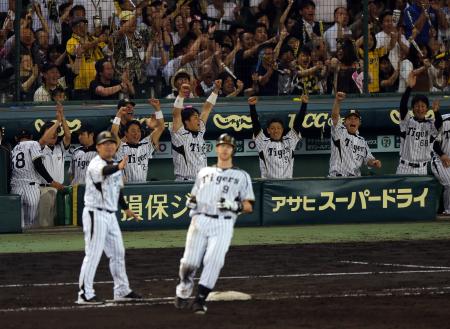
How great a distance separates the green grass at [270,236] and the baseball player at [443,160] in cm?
72

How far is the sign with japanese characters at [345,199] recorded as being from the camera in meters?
19.6

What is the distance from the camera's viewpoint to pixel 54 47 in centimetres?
2014

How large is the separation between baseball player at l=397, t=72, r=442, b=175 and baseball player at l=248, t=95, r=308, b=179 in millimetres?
1830

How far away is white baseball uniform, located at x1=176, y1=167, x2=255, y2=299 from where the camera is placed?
1184 centimetres

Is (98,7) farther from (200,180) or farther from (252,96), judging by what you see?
(200,180)

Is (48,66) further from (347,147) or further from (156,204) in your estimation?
(347,147)

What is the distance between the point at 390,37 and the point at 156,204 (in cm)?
543

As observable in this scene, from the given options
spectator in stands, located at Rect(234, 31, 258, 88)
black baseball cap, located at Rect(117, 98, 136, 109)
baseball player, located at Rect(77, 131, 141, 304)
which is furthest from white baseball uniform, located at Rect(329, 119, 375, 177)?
baseball player, located at Rect(77, 131, 141, 304)

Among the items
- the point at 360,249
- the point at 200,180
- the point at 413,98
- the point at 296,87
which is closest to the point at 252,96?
the point at 296,87

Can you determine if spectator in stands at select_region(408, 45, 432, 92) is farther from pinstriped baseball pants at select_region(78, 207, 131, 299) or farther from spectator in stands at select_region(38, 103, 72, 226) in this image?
pinstriped baseball pants at select_region(78, 207, 131, 299)

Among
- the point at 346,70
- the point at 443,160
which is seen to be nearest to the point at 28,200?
the point at 346,70

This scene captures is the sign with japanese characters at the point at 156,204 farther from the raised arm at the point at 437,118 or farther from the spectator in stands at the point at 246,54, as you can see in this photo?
the raised arm at the point at 437,118

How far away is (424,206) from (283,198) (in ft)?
8.26

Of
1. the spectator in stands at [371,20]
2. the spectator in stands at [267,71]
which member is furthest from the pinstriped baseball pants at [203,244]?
the spectator in stands at [371,20]
